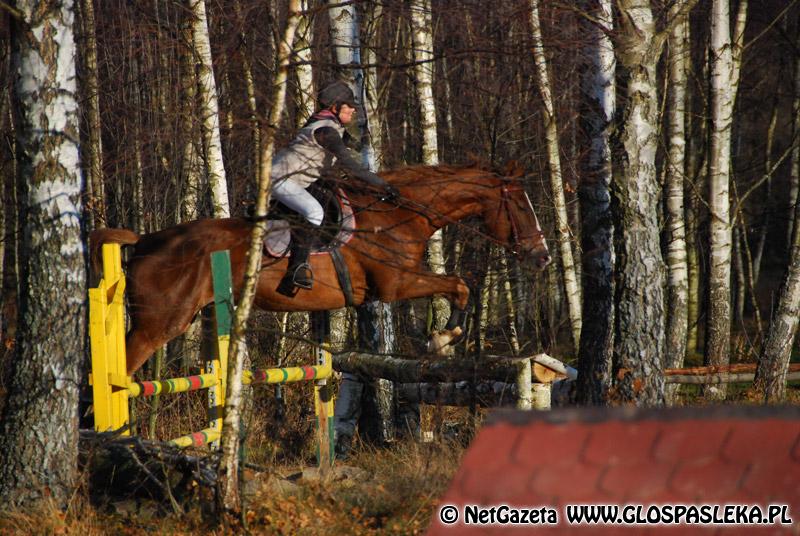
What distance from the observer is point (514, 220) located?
8766 mm

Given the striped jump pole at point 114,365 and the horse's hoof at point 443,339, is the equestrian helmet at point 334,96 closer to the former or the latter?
the striped jump pole at point 114,365

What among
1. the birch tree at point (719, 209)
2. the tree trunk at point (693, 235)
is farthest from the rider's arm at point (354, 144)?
the tree trunk at point (693, 235)

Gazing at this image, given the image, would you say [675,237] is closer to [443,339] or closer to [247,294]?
[443,339]

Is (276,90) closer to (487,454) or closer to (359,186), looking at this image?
(359,186)

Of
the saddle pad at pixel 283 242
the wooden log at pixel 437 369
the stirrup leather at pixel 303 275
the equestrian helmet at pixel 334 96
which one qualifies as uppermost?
the equestrian helmet at pixel 334 96

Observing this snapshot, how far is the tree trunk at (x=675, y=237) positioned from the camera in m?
13.6

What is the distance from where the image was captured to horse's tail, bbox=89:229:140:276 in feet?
27.9

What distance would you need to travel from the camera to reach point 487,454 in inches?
70.2

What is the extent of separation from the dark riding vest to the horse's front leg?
48.9 inches

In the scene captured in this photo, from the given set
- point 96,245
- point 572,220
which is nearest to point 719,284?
point 572,220

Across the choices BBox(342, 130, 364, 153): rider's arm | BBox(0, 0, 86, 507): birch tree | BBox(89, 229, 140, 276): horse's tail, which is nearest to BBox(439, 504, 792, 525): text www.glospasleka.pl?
BBox(0, 0, 86, 507): birch tree

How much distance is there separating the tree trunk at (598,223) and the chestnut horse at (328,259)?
595mm

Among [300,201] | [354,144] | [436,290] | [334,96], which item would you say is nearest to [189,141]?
[354,144]

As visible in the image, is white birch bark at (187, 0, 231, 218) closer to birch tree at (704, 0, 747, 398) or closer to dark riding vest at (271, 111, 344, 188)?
dark riding vest at (271, 111, 344, 188)
